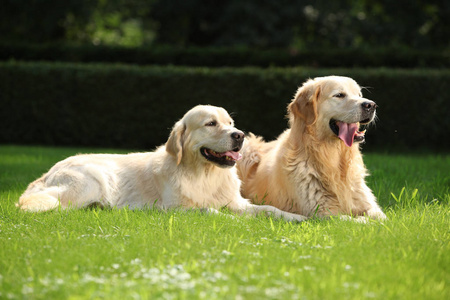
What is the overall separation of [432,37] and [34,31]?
13597 millimetres

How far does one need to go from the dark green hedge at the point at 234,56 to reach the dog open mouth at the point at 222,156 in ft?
32.9

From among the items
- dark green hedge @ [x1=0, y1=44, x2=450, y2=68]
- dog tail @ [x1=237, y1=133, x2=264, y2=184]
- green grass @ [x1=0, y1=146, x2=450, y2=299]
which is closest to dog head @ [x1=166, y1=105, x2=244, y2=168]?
green grass @ [x1=0, y1=146, x2=450, y2=299]

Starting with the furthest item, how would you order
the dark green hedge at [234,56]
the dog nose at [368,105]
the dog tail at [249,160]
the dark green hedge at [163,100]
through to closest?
the dark green hedge at [234,56]
the dark green hedge at [163,100]
the dog tail at [249,160]
the dog nose at [368,105]

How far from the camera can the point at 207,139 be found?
5.03m

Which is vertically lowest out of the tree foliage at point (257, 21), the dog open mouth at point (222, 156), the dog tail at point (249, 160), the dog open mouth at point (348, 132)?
the dog tail at point (249, 160)

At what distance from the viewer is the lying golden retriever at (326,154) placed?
4.95m

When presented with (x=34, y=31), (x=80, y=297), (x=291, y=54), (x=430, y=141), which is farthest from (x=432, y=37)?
(x=80, y=297)

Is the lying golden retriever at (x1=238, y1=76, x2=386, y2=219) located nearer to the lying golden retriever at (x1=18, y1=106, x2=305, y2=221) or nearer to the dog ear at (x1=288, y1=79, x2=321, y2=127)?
the dog ear at (x1=288, y1=79, x2=321, y2=127)

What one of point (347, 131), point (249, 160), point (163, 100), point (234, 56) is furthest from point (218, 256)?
point (234, 56)

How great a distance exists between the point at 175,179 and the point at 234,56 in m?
10.3

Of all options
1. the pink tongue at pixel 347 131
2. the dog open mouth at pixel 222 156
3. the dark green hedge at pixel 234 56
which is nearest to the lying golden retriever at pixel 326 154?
the pink tongue at pixel 347 131

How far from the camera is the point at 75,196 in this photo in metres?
5.32

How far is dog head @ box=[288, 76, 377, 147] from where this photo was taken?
4.86 metres

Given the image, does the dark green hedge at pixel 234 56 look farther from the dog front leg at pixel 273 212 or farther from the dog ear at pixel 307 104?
the dog front leg at pixel 273 212
